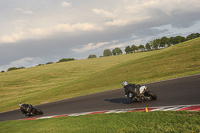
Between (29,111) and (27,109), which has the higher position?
(27,109)

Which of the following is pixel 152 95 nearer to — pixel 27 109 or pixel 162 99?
pixel 162 99

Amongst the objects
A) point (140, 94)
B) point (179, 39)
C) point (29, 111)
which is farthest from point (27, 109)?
point (179, 39)

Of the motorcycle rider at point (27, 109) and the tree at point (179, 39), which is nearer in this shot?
the motorcycle rider at point (27, 109)

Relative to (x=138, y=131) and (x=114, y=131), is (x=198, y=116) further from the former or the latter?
(x=114, y=131)

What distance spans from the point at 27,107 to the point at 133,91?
8.92 m

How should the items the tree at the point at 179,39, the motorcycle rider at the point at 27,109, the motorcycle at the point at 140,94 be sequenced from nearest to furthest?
the motorcycle at the point at 140,94
the motorcycle rider at the point at 27,109
the tree at the point at 179,39

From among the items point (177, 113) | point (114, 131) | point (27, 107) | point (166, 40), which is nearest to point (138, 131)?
point (114, 131)

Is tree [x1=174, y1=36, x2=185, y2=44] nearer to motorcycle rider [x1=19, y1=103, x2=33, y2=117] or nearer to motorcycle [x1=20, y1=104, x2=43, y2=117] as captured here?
motorcycle [x1=20, y1=104, x2=43, y2=117]

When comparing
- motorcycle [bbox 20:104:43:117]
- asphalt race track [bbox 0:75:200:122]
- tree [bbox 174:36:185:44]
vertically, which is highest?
tree [bbox 174:36:185:44]

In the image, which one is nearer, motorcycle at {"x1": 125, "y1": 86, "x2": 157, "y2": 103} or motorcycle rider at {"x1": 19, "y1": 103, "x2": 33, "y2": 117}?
motorcycle at {"x1": 125, "y1": 86, "x2": 157, "y2": 103}

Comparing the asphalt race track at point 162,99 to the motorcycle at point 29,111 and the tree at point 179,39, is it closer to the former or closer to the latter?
the motorcycle at point 29,111

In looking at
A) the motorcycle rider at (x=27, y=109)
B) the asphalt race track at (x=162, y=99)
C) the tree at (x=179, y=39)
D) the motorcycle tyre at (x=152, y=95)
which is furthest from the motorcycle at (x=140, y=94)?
the tree at (x=179, y=39)

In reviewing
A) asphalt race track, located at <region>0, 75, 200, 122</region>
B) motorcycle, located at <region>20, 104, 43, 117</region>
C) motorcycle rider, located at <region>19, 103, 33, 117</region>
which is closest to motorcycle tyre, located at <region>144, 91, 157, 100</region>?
asphalt race track, located at <region>0, 75, 200, 122</region>

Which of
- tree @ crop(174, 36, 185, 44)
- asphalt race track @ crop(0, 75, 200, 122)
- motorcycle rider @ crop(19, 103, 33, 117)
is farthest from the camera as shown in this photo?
tree @ crop(174, 36, 185, 44)
